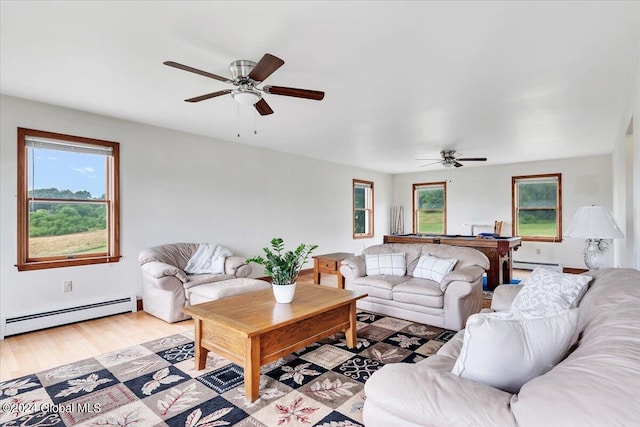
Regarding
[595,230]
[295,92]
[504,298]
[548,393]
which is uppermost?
[295,92]

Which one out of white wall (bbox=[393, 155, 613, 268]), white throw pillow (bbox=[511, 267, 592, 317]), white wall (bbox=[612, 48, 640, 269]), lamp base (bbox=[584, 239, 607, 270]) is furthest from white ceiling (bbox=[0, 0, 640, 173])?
white wall (bbox=[393, 155, 613, 268])

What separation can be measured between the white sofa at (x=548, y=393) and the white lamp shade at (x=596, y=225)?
1.56 meters

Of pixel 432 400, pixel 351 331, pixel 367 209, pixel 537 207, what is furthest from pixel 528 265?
pixel 432 400

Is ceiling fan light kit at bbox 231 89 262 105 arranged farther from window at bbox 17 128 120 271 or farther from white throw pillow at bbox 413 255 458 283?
white throw pillow at bbox 413 255 458 283

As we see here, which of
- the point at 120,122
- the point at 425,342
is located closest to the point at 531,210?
the point at 425,342

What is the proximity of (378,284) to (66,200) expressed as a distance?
12.7ft

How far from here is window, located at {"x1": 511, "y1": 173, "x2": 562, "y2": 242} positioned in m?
7.30

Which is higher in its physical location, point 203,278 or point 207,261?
point 207,261

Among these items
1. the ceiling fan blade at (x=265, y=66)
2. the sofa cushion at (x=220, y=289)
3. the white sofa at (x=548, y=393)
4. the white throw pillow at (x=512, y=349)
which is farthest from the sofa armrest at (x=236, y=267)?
the white throw pillow at (x=512, y=349)

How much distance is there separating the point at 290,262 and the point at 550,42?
2.55 meters

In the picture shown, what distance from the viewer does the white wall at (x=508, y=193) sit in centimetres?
688

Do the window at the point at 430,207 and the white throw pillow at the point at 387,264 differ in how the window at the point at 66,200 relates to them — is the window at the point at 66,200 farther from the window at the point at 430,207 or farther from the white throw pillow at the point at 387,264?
the window at the point at 430,207

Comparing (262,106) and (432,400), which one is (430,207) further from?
(432,400)

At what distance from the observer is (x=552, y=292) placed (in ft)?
6.92
